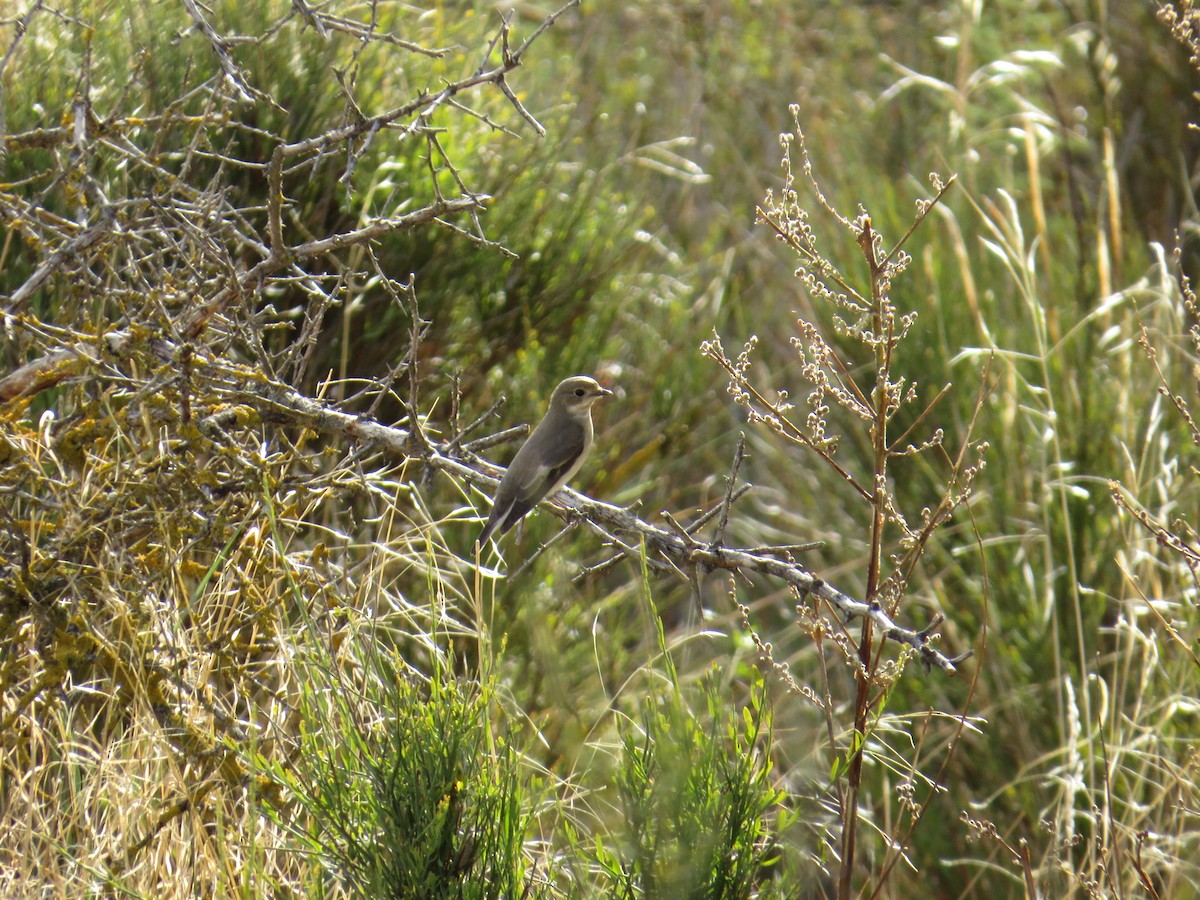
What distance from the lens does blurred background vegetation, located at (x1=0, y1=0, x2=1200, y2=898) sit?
7.84 ft

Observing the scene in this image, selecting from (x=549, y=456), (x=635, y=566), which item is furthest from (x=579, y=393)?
(x=635, y=566)

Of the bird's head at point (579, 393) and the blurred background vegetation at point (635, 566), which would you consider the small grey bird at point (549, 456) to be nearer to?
the bird's head at point (579, 393)

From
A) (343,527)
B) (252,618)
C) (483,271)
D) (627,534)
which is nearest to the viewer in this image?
(252,618)

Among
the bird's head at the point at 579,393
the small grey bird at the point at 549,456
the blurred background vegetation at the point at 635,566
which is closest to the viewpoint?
the blurred background vegetation at the point at 635,566

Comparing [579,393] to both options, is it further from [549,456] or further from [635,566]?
[635,566]

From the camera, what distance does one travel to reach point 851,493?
610 cm

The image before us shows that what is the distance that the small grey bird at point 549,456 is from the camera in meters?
3.85

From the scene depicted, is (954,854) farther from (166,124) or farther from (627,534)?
(166,124)

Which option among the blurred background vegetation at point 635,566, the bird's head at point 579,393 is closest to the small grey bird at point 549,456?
the bird's head at point 579,393

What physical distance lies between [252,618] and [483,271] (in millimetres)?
2274

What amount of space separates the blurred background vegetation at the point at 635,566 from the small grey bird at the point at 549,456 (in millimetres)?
267

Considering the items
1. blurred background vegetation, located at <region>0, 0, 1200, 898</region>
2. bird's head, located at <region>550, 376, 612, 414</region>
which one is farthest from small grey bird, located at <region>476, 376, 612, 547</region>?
blurred background vegetation, located at <region>0, 0, 1200, 898</region>

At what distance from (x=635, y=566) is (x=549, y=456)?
1.19 meters

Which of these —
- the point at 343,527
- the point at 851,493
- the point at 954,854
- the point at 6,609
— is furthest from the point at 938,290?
the point at 6,609
